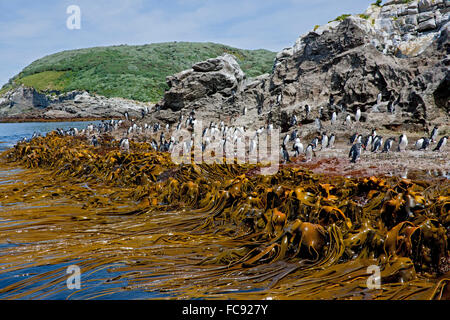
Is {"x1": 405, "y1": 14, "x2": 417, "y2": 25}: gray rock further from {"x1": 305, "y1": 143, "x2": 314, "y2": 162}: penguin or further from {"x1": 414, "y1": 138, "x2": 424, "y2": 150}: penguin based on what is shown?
{"x1": 305, "y1": 143, "x2": 314, "y2": 162}: penguin

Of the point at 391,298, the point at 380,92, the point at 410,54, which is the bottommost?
the point at 391,298

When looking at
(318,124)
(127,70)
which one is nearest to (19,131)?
(318,124)

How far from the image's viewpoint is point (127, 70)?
75562mm

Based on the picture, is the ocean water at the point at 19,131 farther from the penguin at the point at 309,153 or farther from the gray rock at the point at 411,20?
the gray rock at the point at 411,20

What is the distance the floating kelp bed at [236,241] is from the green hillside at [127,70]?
2273 inches

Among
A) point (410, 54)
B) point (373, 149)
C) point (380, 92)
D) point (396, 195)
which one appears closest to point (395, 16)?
point (410, 54)

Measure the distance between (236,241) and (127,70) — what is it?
78.9 metres

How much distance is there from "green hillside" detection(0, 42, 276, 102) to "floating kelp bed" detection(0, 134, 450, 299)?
57.7 m

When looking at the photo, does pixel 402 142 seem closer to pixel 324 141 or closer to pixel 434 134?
pixel 434 134

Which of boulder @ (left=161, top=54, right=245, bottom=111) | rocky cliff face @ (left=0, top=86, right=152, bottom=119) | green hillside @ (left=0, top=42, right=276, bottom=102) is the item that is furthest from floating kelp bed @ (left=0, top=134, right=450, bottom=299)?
green hillside @ (left=0, top=42, right=276, bottom=102)

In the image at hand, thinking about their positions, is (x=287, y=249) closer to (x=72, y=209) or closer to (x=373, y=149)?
(x=72, y=209)

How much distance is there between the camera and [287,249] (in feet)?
10.4

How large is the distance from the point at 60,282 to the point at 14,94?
71152 millimetres

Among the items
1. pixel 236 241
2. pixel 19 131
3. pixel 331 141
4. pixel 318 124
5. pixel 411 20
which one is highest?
pixel 411 20
